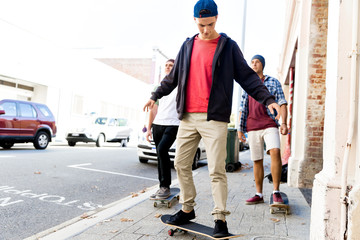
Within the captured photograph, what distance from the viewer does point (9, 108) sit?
12562 millimetres

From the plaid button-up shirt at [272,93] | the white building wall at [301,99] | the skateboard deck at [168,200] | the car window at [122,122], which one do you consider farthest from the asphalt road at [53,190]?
the car window at [122,122]

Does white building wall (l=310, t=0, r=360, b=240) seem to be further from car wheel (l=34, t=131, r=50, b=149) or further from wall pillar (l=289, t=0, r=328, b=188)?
car wheel (l=34, t=131, r=50, b=149)

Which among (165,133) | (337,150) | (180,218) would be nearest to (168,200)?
(165,133)

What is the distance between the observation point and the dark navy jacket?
9.99ft

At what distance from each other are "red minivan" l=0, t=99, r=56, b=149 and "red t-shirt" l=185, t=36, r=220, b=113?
1073cm

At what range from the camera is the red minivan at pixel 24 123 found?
40.5 feet

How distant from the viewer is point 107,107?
32.2 meters

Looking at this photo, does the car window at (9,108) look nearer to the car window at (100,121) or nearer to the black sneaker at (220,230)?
the car window at (100,121)

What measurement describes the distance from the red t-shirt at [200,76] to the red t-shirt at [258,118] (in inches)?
67.2

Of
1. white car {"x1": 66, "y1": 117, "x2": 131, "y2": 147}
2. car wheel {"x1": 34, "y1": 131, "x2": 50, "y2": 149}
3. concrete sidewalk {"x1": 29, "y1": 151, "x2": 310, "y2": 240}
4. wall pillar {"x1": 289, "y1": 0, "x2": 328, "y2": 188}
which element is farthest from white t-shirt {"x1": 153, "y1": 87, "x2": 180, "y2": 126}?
white car {"x1": 66, "y1": 117, "x2": 131, "y2": 147}

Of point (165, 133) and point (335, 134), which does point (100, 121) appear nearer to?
point (165, 133)

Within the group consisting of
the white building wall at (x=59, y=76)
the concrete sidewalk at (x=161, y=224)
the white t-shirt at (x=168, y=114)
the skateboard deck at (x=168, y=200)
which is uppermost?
the white building wall at (x=59, y=76)

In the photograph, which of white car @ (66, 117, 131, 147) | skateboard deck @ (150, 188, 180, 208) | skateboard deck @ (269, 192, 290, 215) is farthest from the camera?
white car @ (66, 117, 131, 147)

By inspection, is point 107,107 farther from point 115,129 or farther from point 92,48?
point 92,48
